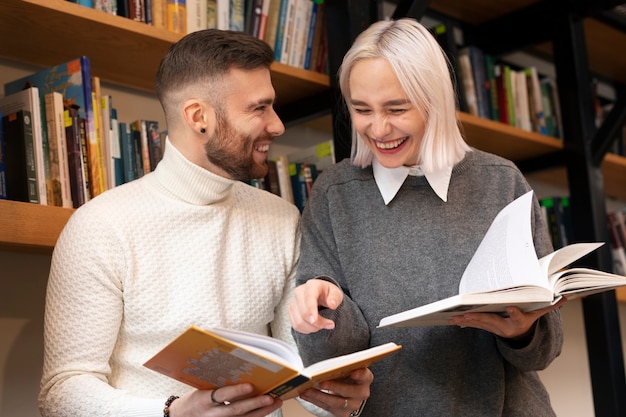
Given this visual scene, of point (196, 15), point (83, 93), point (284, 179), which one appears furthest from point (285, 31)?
point (83, 93)

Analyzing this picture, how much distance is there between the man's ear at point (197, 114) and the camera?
1538 mm

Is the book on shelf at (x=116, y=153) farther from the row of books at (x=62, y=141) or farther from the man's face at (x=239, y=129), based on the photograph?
the man's face at (x=239, y=129)

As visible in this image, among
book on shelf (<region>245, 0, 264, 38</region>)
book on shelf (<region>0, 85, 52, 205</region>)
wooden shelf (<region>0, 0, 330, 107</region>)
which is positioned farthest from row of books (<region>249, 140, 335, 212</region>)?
book on shelf (<region>0, 85, 52, 205</region>)

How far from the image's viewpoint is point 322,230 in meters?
1.54

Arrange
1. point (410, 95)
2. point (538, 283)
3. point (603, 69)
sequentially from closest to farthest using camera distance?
point (538, 283) < point (410, 95) < point (603, 69)

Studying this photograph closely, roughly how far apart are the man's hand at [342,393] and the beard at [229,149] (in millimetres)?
448

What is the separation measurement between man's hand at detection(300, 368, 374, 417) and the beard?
448mm

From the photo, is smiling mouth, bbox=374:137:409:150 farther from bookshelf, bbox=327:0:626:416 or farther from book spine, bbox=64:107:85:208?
bookshelf, bbox=327:0:626:416

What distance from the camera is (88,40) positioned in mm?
1688

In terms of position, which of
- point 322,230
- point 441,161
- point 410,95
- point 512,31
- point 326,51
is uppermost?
point 512,31

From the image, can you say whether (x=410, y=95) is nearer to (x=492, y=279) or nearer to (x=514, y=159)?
(x=492, y=279)

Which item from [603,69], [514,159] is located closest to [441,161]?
[514,159]

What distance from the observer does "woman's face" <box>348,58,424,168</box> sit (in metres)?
1.45

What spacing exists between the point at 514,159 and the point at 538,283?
172 cm
